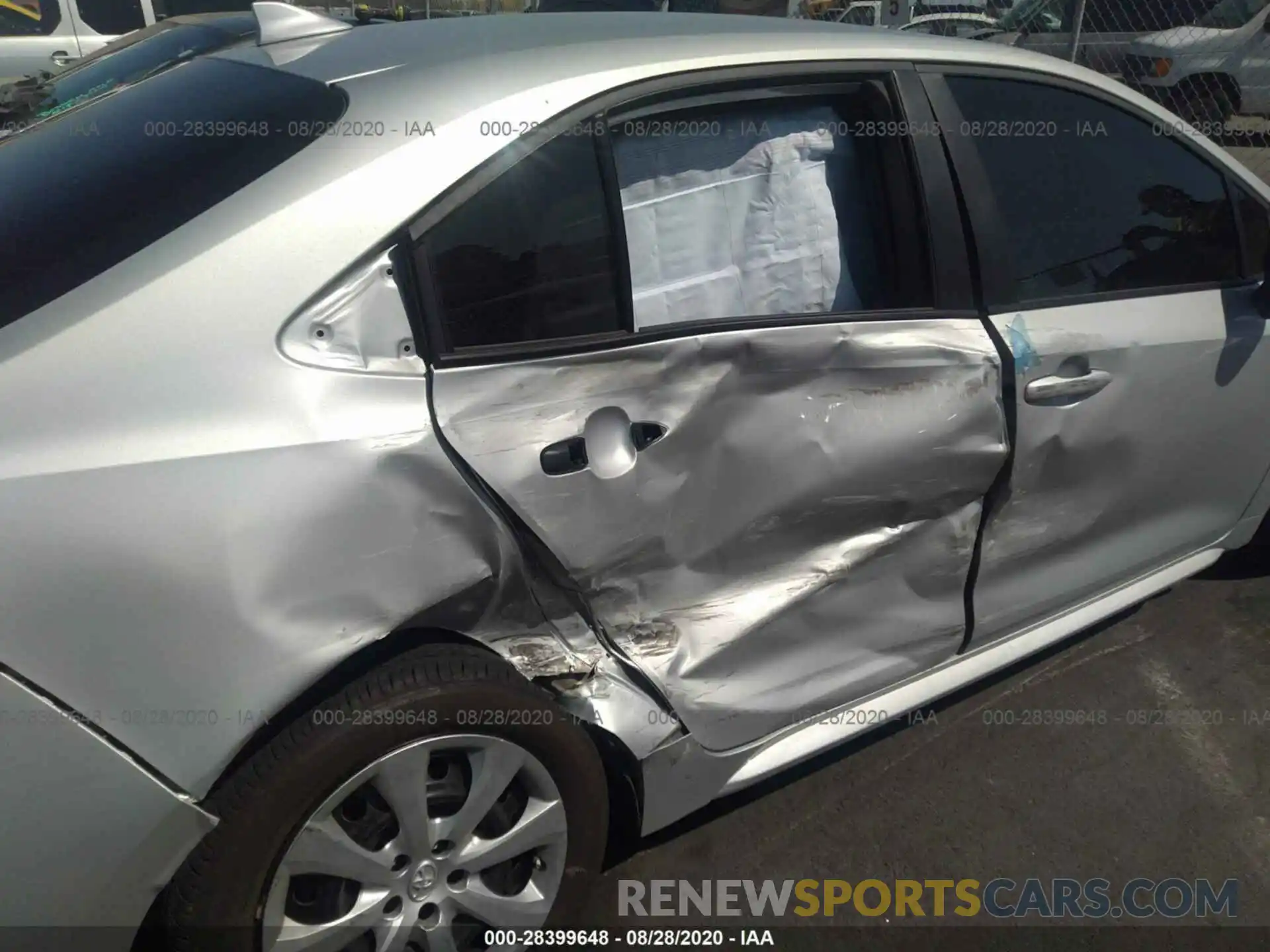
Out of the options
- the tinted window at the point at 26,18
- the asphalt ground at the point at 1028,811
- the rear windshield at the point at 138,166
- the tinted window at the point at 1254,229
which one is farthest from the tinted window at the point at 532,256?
the tinted window at the point at 26,18

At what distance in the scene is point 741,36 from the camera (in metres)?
2.05

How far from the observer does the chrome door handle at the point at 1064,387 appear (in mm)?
2232

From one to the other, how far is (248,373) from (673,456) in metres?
0.75

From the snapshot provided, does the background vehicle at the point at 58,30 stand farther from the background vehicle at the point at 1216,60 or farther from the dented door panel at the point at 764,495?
the background vehicle at the point at 1216,60

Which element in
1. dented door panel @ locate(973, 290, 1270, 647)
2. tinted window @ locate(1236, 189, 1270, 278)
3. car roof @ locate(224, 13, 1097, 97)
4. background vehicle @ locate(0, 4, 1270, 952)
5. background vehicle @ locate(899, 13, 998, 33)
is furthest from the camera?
background vehicle @ locate(899, 13, 998, 33)

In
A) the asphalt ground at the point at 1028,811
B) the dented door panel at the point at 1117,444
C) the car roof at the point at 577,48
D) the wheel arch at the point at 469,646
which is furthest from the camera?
the dented door panel at the point at 1117,444

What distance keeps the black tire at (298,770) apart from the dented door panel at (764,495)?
27 cm

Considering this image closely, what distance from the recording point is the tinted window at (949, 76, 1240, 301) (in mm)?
2318

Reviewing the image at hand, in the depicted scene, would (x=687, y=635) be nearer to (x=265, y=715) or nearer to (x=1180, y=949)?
(x=265, y=715)

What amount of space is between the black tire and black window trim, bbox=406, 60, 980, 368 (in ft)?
1.71

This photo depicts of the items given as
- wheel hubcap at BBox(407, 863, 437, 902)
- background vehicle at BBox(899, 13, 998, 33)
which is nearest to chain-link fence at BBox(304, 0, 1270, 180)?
background vehicle at BBox(899, 13, 998, 33)

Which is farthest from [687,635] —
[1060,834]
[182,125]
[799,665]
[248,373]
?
[182,125]

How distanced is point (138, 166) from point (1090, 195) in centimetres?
220

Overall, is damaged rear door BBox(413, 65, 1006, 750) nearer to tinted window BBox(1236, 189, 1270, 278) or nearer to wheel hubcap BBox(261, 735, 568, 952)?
wheel hubcap BBox(261, 735, 568, 952)
